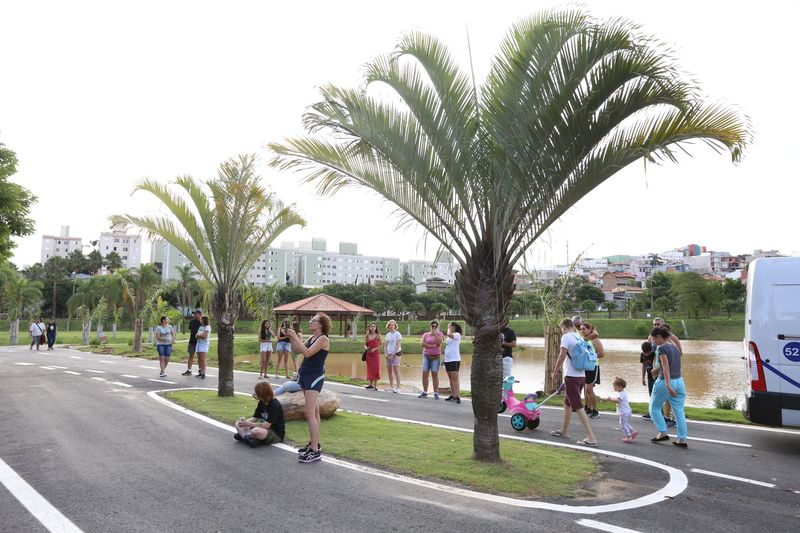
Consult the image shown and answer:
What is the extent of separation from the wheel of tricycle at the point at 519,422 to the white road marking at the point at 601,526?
3.73 meters

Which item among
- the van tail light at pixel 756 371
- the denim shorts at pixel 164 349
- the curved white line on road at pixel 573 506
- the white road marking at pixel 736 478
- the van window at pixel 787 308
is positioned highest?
the van window at pixel 787 308

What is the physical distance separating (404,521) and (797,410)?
18.9 feet

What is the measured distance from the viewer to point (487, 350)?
5.83m

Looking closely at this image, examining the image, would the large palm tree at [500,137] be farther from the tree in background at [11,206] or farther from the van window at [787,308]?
the tree in background at [11,206]

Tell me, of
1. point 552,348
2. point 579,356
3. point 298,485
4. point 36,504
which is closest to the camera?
point 36,504

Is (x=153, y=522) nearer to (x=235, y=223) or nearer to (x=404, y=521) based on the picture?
(x=404, y=521)

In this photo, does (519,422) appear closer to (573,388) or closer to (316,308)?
(573,388)

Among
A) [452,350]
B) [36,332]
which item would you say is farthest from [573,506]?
[36,332]

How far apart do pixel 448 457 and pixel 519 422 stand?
2383 millimetres

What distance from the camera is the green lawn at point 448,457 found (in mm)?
5090

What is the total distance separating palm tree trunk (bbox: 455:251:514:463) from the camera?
5.80 meters

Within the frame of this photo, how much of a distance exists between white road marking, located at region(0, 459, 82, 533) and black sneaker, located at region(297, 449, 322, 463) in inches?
89.8

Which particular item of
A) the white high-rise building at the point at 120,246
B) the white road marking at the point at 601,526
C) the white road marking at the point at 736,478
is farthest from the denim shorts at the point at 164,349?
the white high-rise building at the point at 120,246

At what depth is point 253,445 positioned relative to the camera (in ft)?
20.7
